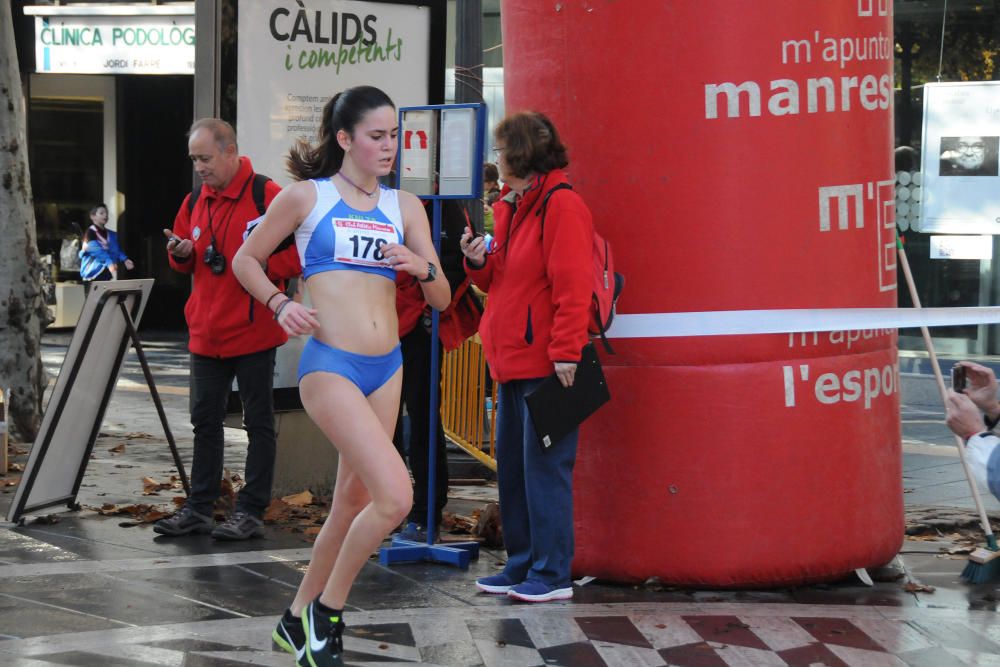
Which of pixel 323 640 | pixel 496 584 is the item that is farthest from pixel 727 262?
pixel 323 640

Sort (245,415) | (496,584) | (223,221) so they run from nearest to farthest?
(496,584), (223,221), (245,415)

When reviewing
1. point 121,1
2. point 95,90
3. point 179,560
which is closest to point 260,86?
point 179,560

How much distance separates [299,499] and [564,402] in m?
2.75

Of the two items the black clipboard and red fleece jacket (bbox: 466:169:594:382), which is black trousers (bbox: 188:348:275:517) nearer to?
red fleece jacket (bbox: 466:169:594:382)

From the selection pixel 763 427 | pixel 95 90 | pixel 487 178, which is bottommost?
pixel 763 427

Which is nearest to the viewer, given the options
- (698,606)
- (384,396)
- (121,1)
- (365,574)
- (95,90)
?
(384,396)

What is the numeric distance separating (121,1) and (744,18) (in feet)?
54.5

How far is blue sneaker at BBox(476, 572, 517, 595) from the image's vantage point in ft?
20.4

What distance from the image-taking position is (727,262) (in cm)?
612

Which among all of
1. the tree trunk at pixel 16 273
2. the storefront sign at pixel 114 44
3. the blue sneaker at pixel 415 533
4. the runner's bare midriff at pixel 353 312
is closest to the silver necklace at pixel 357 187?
the runner's bare midriff at pixel 353 312

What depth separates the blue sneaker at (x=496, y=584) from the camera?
6.22m

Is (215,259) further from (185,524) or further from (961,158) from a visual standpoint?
(961,158)

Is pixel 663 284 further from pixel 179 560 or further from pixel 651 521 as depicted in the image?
pixel 179 560

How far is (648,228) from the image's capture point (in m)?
6.20
